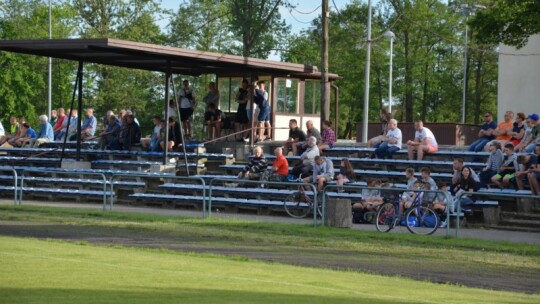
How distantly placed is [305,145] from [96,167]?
790 centimetres

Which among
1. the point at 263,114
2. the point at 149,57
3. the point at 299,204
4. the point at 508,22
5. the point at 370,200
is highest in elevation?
the point at 508,22

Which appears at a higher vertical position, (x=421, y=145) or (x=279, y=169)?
(x=421, y=145)

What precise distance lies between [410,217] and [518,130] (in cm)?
640

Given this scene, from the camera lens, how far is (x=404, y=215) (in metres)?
25.5

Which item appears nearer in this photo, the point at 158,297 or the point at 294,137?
the point at 158,297

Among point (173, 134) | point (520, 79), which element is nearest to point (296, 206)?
point (173, 134)

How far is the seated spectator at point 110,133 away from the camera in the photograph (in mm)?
40125

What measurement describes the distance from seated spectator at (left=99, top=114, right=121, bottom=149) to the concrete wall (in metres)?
16.5

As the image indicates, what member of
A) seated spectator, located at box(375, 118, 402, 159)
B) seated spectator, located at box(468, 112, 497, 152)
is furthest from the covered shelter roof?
seated spectator, located at box(468, 112, 497, 152)

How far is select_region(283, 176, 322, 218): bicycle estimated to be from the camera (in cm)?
2836

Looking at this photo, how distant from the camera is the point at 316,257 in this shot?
21.1 metres

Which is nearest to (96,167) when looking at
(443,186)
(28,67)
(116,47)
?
(116,47)

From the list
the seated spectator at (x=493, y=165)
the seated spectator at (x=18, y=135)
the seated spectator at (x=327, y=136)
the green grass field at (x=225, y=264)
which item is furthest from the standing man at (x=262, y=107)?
the seated spectator at (x=493, y=165)

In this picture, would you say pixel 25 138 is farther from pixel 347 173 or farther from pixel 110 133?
pixel 347 173
